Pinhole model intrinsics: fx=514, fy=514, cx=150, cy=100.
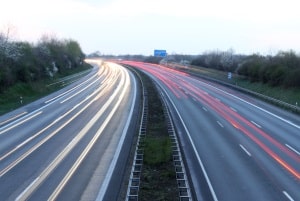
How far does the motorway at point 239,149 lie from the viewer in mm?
18984

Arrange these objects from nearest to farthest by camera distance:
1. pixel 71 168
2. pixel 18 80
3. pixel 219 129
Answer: pixel 71 168 → pixel 219 129 → pixel 18 80

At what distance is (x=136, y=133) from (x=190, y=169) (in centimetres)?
914

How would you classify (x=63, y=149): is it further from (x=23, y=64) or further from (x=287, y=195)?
(x=23, y=64)

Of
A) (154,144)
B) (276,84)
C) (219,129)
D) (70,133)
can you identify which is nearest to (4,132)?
(70,133)

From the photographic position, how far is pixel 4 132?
31.9 m

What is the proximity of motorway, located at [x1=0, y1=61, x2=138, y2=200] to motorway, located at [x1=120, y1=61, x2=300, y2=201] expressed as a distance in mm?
3543

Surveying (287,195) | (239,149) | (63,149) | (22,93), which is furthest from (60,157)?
(22,93)

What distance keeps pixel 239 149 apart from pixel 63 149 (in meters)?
8.99

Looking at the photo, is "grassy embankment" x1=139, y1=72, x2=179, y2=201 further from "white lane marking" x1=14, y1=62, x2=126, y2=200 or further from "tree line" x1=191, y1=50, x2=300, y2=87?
"tree line" x1=191, y1=50, x2=300, y2=87

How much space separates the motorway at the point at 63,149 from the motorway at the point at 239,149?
3.54 meters

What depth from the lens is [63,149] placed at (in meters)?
26.1

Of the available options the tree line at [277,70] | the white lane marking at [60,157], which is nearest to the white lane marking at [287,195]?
the white lane marking at [60,157]

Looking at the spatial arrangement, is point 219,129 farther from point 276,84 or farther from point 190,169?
point 276,84

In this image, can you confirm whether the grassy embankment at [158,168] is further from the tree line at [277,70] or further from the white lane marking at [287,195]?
the tree line at [277,70]
